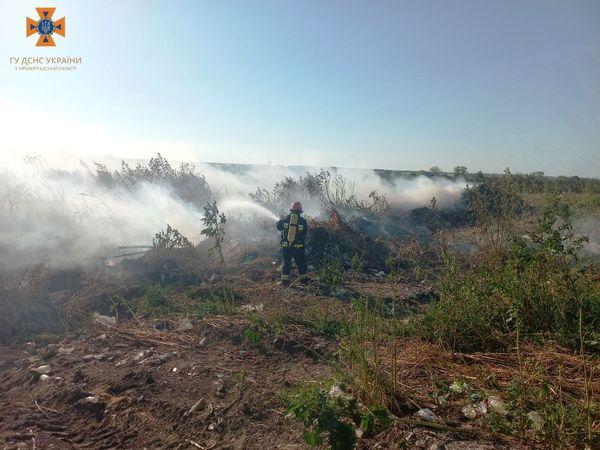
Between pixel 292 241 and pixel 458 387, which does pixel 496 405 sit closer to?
pixel 458 387

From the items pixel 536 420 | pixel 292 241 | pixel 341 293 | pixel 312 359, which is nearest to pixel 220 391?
pixel 312 359

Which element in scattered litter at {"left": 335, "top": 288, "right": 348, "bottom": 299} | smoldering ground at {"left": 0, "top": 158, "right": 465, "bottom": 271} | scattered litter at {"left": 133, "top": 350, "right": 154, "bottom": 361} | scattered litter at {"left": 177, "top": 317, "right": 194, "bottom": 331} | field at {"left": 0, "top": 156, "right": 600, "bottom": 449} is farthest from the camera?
smoldering ground at {"left": 0, "top": 158, "right": 465, "bottom": 271}

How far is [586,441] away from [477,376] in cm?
104

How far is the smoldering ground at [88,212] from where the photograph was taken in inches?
367

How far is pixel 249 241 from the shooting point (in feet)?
36.9

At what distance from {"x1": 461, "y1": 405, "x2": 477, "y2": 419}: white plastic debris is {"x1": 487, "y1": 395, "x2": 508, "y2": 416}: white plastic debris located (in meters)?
0.11

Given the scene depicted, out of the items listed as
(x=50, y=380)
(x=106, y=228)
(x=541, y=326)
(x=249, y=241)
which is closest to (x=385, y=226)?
(x=249, y=241)

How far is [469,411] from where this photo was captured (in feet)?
9.70

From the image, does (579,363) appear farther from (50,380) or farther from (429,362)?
(50,380)

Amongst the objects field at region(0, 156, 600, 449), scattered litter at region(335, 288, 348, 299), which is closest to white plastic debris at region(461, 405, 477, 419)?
field at region(0, 156, 600, 449)

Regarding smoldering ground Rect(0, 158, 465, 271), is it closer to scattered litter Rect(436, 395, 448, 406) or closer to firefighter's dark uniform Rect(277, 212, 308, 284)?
firefighter's dark uniform Rect(277, 212, 308, 284)

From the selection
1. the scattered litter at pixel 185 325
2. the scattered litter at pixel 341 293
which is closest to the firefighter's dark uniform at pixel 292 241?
the scattered litter at pixel 341 293

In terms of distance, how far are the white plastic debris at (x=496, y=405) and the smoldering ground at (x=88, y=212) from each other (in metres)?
5.36

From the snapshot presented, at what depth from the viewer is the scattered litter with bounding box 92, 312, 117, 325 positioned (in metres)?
6.20
